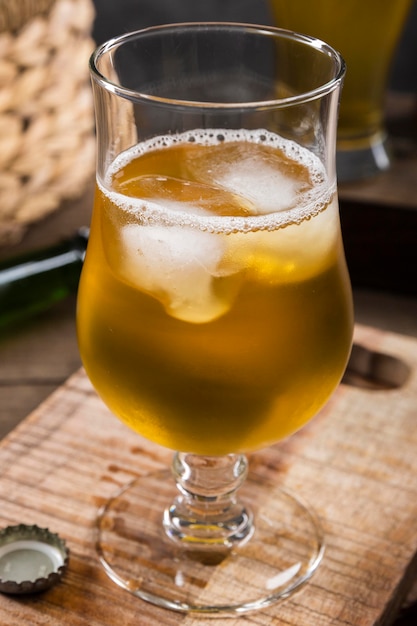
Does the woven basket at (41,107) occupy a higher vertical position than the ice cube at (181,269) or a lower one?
lower

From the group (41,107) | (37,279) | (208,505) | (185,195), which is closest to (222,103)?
(185,195)

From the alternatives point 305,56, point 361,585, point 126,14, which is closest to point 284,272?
point 305,56

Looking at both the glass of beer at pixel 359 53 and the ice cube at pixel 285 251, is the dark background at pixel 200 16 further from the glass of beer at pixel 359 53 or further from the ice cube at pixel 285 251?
the ice cube at pixel 285 251

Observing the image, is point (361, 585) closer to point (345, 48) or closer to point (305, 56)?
point (305, 56)

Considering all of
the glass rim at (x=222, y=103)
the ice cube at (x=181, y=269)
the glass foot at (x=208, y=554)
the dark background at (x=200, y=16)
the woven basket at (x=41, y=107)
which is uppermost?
the glass rim at (x=222, y=103)

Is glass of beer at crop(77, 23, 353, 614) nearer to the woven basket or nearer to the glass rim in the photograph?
the glass rim

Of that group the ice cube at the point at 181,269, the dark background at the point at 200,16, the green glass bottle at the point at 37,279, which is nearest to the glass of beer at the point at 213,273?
the ice cube at the point at 181,269

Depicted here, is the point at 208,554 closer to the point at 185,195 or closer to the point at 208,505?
the point at 208,505

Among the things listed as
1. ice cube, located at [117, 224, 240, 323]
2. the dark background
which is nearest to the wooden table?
ice cube, located at [117, 224, 240, 323]
